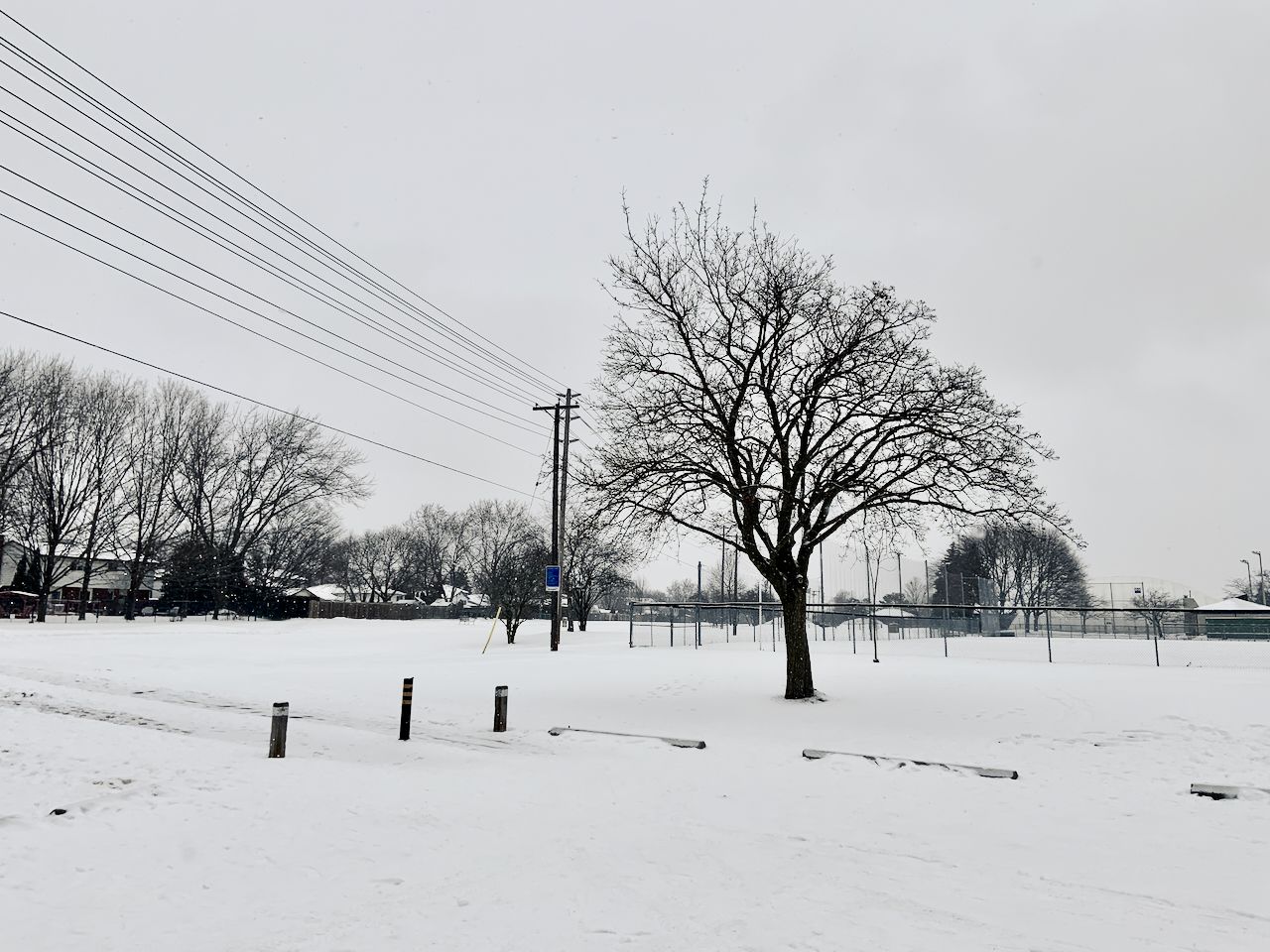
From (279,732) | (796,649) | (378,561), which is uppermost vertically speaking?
(378,561)

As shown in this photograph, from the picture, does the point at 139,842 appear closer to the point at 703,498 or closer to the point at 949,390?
the point at 703,498

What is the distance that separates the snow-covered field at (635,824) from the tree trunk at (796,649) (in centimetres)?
80

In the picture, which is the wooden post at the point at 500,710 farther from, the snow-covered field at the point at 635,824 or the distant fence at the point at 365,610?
the distant fence at the point at 365,610

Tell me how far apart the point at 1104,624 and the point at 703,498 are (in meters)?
34.4

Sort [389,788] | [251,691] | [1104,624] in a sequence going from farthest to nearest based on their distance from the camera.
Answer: [1104,624], [251,691], [389,788]

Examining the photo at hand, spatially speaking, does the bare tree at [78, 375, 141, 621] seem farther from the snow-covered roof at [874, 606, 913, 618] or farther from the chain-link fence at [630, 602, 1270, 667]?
the snow-covered roof at [874, 606, 913, 618]

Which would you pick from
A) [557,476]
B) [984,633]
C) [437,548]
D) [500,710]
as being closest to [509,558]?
[557,476]

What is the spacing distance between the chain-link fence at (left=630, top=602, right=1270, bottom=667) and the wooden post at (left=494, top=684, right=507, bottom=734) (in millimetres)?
13869

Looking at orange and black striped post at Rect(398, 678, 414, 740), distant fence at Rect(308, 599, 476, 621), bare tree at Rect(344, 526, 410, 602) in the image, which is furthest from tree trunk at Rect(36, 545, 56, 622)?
bare tree at Rect(344, 526, 410, 602)

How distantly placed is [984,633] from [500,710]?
32746 millimetres

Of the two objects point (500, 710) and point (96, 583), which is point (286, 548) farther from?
point (500, 710)

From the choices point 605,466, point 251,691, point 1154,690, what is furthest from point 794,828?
point 251,691

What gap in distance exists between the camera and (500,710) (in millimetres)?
12680

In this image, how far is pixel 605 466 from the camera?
16.6 m
